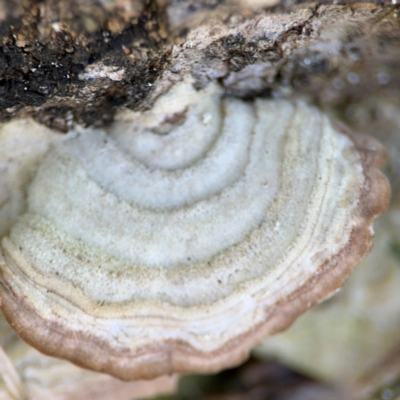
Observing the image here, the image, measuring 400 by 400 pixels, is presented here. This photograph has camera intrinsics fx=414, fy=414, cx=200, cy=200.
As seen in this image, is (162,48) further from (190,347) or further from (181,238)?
(190,347)

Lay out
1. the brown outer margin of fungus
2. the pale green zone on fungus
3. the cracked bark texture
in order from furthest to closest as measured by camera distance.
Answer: the pale green zone on fungus
the brown outer margin of fungus
the cracked bark texture

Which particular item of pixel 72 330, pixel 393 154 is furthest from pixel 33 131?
pixel 393 154

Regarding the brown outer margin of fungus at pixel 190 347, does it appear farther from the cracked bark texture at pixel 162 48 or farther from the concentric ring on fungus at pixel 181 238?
the cracked bark texture at pixel 162 48

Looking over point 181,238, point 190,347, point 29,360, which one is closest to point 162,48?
point 181,238

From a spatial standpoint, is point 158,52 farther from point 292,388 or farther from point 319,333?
point 292,388

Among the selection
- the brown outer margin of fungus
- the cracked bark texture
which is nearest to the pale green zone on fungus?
the cracked bark texture

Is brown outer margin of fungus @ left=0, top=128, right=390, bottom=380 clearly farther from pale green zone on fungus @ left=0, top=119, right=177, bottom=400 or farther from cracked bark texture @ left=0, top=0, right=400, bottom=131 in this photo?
cracked bark texture @ left=0, top=0, right=400, bottom=131
